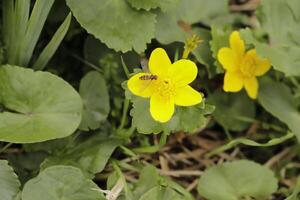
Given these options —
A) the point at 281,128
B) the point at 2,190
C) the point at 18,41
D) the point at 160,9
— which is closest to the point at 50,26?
the point at 18,41

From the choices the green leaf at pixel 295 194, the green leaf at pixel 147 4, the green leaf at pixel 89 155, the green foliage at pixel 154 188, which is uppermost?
the green leaf at pixel 147 4

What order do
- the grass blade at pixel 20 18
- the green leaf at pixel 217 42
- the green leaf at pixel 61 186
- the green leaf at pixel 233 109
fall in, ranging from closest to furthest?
the green leaf at pixel 61 186 → the grass blade at pixel 20 18 → the green leaf at pixel 217 42 → the green leaf at pixel 233 109

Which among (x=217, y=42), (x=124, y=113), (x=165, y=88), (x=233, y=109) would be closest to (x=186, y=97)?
(x=165, y=88)

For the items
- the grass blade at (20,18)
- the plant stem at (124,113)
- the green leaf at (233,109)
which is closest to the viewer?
the grass blade at (20,18)

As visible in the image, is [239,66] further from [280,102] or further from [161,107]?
[161,107]

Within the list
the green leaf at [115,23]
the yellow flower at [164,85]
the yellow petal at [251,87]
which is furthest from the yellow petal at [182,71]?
the yellow petal at [251,87]

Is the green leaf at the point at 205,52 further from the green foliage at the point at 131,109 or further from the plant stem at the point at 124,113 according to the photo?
the plant stem at the point at 124,113

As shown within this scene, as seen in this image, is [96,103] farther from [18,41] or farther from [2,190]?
[2,190]

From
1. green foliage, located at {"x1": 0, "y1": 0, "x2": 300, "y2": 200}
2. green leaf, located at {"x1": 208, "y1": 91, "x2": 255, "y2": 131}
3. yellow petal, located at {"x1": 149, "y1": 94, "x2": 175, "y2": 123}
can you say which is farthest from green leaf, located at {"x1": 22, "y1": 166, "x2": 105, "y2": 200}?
green leaf, located at {"x1": 208, "y1": 91, "x2": 255, "y2": 131}
